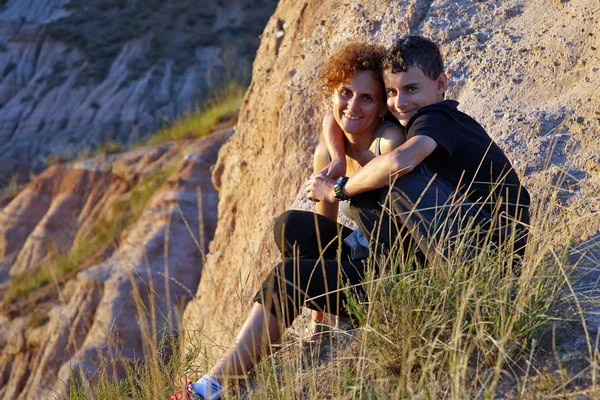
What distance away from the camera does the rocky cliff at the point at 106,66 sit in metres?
19.8

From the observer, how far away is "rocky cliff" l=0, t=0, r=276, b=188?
19.8m

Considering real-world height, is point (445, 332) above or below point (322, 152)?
below

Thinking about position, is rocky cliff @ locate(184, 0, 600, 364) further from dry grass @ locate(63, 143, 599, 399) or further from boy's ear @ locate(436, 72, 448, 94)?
dry grass @ locate(63, 143, 599, 399)

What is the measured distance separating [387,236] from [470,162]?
0.52 metres

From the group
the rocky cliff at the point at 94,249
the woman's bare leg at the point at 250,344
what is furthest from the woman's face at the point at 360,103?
the rocky cliff at the point at 94,249

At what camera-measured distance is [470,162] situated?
3.42 metres

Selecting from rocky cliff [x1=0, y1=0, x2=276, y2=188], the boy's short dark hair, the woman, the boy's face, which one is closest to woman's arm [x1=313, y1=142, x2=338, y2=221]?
the woman

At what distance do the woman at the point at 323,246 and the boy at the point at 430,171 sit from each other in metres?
0.13

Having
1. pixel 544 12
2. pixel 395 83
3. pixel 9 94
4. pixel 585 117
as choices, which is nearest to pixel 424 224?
pixel 395 83

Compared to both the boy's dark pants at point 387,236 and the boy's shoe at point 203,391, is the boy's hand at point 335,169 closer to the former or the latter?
the boy's dark pants at point 387,236

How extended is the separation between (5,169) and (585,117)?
54.9ft

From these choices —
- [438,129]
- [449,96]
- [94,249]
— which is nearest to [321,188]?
[438,129]

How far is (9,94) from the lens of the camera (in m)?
23.5

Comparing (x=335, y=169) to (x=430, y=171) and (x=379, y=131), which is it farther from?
(x=430, y=171)
